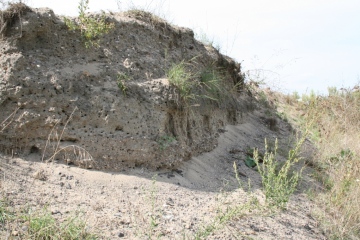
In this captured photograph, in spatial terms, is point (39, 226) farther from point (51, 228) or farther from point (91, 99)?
point (91, 99)

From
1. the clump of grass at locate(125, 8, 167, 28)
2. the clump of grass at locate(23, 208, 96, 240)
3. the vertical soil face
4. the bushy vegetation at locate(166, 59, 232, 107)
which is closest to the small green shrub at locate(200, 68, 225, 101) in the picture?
the bushy vegetation at locate(166, 59, 232, 107)

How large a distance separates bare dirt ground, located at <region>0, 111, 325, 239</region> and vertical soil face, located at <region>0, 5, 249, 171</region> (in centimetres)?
20

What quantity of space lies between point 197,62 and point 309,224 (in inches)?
123

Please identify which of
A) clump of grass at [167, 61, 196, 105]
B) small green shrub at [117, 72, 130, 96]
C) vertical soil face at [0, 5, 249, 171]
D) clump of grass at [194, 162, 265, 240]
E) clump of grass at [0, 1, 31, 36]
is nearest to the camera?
clump of grass at [194, 162, 265, 240]

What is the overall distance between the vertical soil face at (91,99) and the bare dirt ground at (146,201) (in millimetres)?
198

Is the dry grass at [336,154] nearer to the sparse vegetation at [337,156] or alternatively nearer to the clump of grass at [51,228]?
the sparse vegetation at [337,156]

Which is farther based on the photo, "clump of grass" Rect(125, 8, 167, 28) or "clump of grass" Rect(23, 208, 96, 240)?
"clump of grass" Rect(125, 8, 167, 28)

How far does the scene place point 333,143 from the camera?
8078 mm

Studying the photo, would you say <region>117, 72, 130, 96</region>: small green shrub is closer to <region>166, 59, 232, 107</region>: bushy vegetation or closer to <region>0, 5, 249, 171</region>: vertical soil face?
<region>0, 5, 249, 171</region>: vertical soil face

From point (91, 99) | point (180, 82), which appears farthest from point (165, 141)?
point (91, 99)

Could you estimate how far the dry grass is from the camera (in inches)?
194

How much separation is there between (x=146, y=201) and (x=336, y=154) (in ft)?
14.0

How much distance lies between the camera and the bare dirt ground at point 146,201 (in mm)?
3789

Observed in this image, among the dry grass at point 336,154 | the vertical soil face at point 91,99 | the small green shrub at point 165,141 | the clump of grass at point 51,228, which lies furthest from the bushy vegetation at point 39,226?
the dry grass at point 336,154
